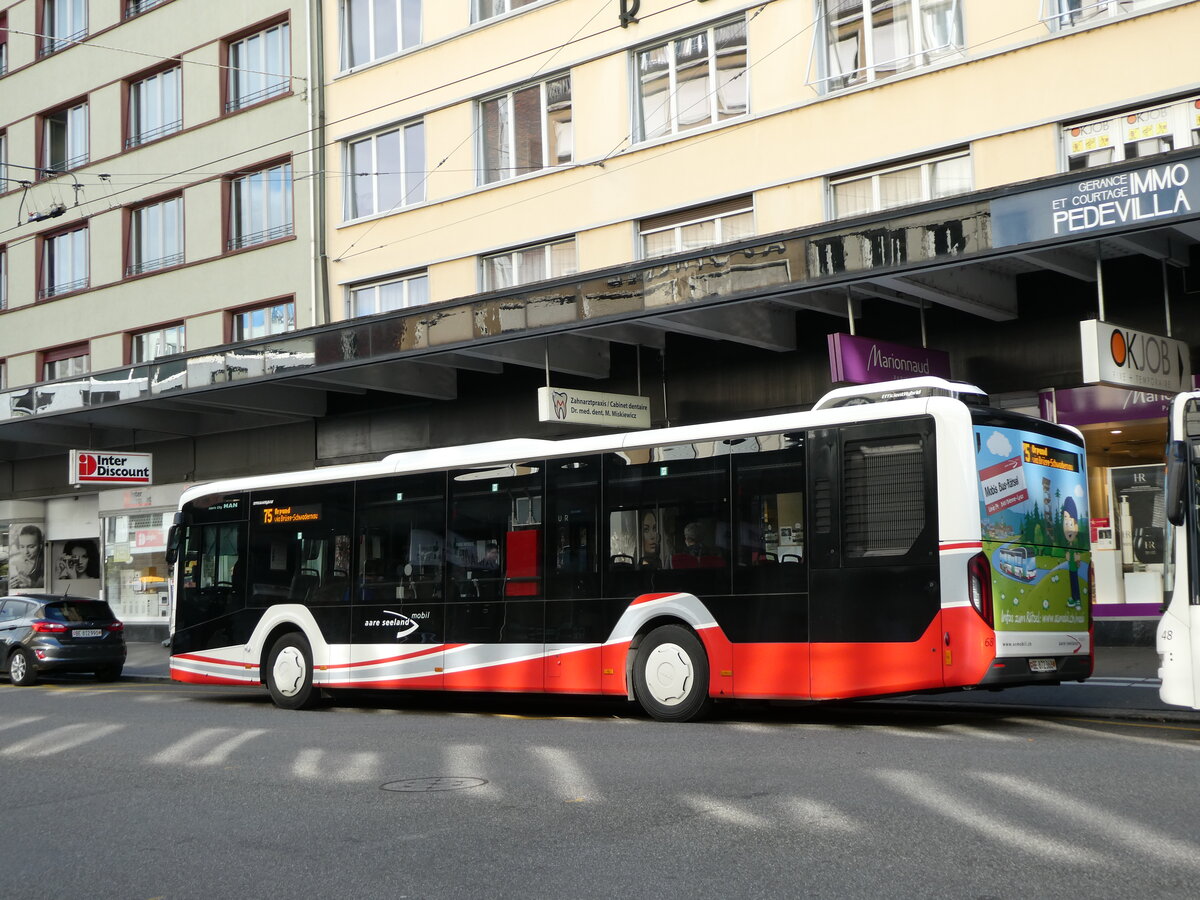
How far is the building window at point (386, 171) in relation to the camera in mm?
26469

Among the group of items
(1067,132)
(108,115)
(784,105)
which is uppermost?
(108,115)

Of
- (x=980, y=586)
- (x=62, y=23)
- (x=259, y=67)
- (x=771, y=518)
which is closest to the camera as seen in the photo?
(x=980, y=586)

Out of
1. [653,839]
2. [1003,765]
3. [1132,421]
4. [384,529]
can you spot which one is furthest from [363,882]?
[1132,421]

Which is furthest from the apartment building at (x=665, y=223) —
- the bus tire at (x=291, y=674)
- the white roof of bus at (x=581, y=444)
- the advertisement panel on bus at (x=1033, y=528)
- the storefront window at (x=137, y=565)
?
the bus tire at (x=291, y=674)

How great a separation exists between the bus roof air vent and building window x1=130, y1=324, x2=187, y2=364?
2109 centimetres

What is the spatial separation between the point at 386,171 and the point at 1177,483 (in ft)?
65.2

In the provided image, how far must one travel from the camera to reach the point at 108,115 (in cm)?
3303

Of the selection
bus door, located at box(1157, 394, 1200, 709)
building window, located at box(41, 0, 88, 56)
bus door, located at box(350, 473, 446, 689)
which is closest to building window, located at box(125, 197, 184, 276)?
building window, located at box(41, 0, 88, 56)

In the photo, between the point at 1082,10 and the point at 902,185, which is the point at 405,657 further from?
the point at 1082,10

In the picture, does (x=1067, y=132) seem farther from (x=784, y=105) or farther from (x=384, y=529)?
(x=384, y=529)

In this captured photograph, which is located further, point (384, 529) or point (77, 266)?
point (77, 266)

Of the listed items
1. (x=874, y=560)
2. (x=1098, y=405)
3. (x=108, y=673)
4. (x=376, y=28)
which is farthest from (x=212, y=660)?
(x=376, y=28)

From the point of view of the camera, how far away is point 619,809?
7.93 meters

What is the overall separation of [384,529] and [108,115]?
21.7 meters
